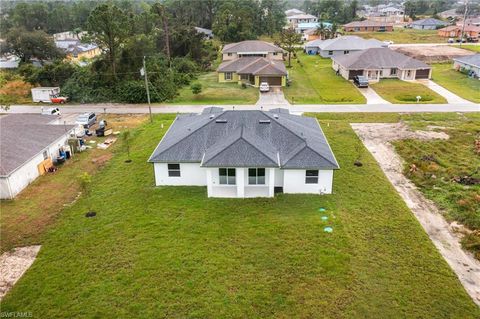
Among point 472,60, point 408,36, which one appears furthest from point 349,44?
point 408,36

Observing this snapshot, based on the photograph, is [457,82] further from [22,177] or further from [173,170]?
[22,177]

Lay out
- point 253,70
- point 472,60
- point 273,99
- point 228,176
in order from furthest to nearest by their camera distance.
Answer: point 472,60 → point 253,70 → point 273,99 → point 228,176

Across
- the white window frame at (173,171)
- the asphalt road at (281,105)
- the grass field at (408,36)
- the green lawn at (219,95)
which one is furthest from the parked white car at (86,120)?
the grass field at (408,36)

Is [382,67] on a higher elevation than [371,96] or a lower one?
higher

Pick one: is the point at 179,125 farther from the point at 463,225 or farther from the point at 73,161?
the point at 463,225

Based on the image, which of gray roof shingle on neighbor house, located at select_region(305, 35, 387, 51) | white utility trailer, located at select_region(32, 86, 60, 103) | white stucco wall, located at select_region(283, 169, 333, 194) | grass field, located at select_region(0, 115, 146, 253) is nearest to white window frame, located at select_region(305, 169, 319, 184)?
white stucco wall, located at select_region(283, 169, 333, 194)

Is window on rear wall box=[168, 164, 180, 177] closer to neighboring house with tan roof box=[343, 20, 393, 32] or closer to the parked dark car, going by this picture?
the parked dark car
